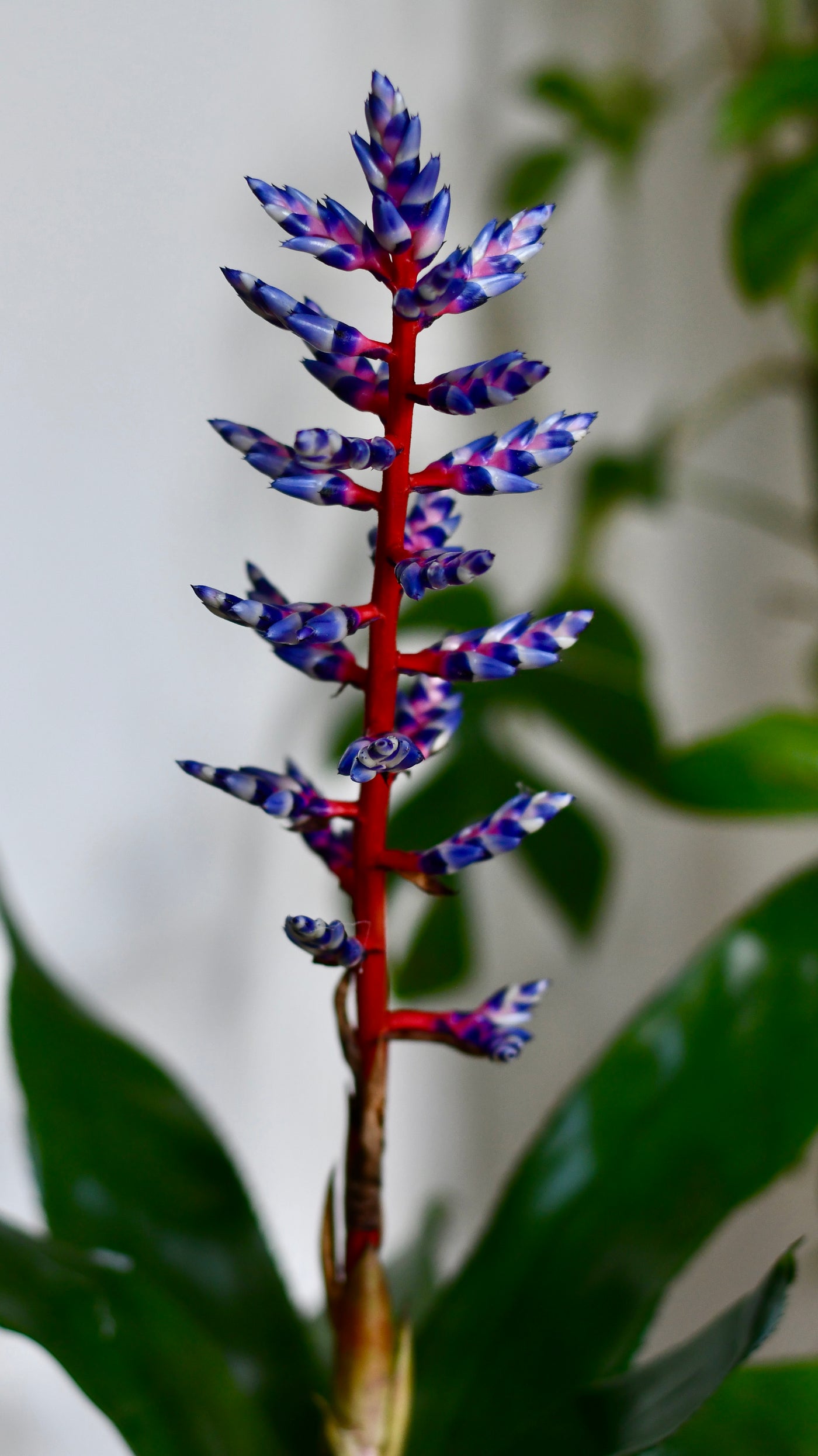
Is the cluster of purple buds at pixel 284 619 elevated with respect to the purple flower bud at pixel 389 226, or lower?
lower

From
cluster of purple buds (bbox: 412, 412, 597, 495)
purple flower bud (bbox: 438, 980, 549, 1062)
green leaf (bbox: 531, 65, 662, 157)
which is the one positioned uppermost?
green leaf (bbox: 531, 65, 662, 157)

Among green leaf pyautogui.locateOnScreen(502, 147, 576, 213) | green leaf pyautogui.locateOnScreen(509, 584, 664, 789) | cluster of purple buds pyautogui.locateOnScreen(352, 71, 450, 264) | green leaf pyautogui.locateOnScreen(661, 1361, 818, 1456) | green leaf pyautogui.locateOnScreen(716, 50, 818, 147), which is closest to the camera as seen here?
cluster of purple buds pyautogui.locateOnScreen(352, 71, 450, 264)

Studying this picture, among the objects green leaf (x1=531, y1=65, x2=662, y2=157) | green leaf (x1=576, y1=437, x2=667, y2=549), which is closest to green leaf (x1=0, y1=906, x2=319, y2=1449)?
green leaf (x1=576, y1=437, x2=667, y2=549)

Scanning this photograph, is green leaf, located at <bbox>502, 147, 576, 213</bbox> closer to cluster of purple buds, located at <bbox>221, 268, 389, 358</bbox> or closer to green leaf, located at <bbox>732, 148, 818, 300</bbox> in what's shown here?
green leaf, located at <bbox>732, 148, 818, 300</bbox>

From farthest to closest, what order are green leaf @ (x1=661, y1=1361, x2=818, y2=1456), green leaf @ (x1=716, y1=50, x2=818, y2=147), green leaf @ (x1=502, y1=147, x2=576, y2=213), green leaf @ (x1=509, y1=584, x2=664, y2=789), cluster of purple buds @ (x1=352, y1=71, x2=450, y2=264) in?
green leaf @ (x1=502, y1=147, x2=576, y2=213) < green leaf @ (x1=716, y1=50, x2=818, y2=147) < green leaf @ (x1=509, y1=584, x2=664, y2=789) < green leaf @ (x1=661, y1=1361, x2=818, y2=1456) < cluster of purple buds @ (x1=352, y1=71, x2=450, y2=264)

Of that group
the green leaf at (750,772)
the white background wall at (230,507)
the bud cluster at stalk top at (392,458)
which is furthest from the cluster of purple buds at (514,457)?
the white background wall at (230,507)

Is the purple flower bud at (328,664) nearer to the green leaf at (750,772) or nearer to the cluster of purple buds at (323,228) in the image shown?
the cluster of purple buds at (323,228)

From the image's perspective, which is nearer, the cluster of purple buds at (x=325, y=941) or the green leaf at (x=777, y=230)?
the cluster of purple buds at (x=325, y=941)
